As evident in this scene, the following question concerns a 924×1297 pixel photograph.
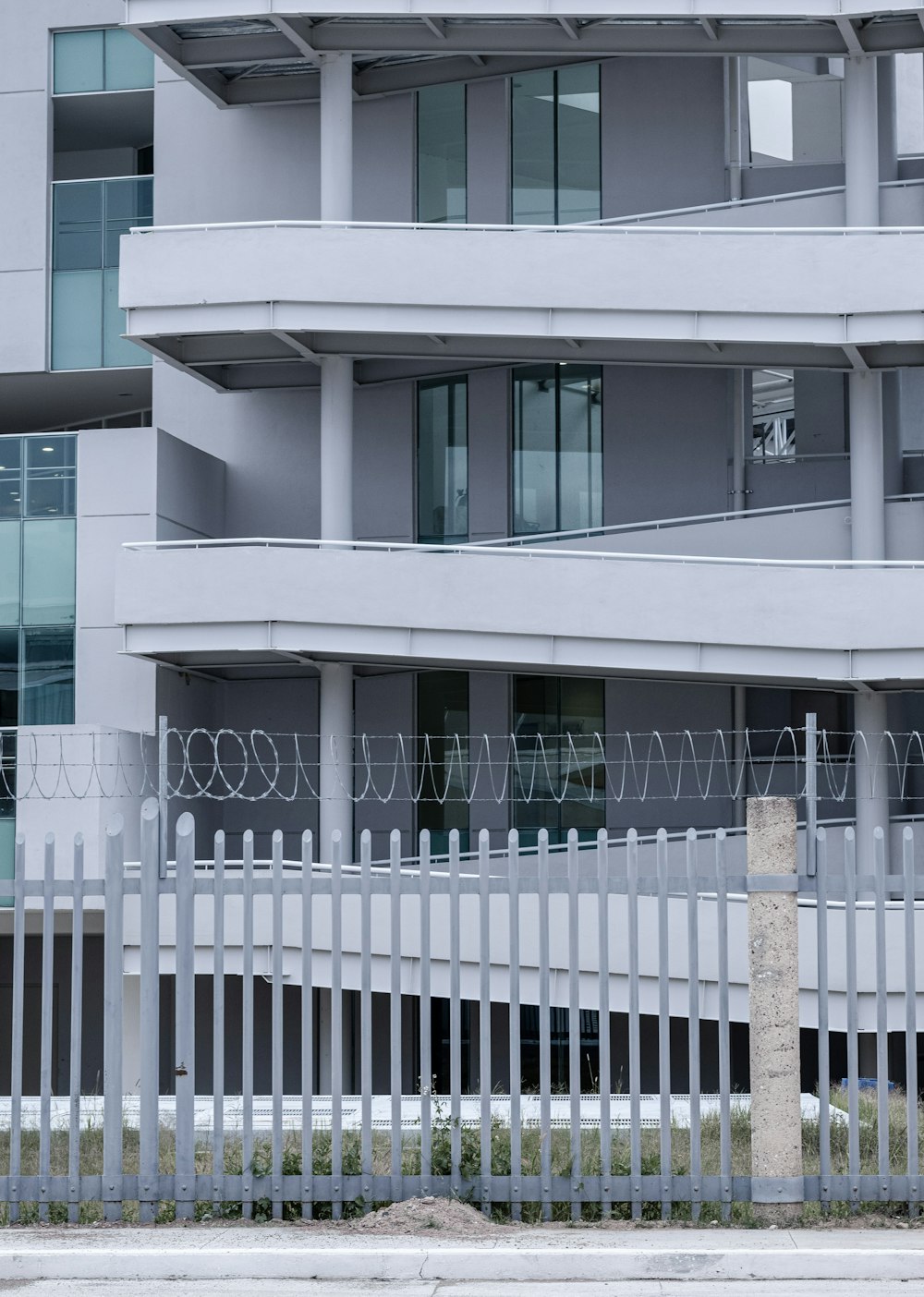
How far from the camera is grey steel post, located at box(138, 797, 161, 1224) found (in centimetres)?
1044

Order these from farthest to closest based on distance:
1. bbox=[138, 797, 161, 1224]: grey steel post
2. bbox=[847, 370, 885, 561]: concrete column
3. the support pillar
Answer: the support pillar, bbox=[847, 370, 885, 561]: concrete column, bbox=[138, 797, 161, 1224]: grey steel post

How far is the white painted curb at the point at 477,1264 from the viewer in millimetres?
9336

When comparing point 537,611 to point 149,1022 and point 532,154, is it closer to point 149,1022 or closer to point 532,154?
point 532,154

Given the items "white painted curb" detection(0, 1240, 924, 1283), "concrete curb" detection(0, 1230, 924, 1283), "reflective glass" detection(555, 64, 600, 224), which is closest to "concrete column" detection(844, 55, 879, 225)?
"reflective glass" detection(555, 64, 600, 224)

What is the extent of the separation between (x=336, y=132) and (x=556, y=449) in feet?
20.7

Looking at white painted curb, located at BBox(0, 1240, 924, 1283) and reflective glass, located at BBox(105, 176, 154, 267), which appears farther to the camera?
reflective glass, located at BBox(105, 176, 154, 267)

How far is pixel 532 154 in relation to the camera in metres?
30.2

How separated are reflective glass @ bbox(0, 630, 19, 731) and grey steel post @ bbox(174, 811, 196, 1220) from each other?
58.3 feet

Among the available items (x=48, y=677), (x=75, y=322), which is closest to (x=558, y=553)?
(x=48, y=677)

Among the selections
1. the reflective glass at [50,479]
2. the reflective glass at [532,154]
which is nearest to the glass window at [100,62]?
the reflective glass at [532,154]

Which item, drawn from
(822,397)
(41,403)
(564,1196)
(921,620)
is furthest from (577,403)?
(564,1196)

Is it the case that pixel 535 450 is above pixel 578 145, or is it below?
below

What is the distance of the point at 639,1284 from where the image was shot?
9203 mm

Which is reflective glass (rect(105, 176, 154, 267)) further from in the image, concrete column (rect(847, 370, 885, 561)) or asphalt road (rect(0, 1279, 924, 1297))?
asphalt road (rect(0, 1279, 924, 1297))
